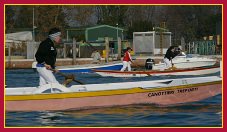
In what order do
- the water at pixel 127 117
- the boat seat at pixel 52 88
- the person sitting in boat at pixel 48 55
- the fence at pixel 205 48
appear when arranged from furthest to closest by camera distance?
the fence at pixel 205 48 < the boat seat at pixel 52 88 < the person sitting in boat at pixel 48 55 < the water at pixel 127 117

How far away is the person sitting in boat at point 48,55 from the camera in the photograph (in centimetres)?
1466

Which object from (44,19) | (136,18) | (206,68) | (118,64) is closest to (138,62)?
(118,64)

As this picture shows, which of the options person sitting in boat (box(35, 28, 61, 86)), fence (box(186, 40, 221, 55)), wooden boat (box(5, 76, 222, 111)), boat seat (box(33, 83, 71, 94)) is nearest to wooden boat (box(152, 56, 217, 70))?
fence (box(186, 40, 221, 55))

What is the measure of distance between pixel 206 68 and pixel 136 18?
47.0m

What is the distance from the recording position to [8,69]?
1683 inches

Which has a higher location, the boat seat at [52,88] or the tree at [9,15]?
the tree at [9,15]

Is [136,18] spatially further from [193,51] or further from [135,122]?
[135,122]

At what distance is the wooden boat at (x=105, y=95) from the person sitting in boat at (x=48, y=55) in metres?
0.35

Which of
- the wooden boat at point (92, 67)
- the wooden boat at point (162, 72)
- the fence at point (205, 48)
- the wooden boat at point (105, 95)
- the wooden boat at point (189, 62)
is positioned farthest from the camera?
the fence at point (205, 48)

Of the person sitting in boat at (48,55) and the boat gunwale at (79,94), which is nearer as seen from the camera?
the person sitting in boat at (48,55)

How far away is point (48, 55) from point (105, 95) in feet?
5.99

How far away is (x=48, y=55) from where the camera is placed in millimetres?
14758

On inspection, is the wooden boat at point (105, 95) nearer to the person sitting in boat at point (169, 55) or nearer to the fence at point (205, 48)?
the person sitting in boat at point (169, 55)

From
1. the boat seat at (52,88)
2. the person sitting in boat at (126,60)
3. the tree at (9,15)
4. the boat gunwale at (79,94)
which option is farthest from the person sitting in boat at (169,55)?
the tree at (9,15)
